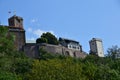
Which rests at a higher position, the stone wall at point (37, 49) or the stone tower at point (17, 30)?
the stone tower at point (17, 30)

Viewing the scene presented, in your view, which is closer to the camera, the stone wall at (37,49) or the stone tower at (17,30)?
the stone wall at (37,49)

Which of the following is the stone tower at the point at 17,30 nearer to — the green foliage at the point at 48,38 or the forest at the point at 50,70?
the green foliage at the point at 48,38

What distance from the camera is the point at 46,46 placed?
106 meters

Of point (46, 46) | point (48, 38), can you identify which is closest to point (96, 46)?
point (48, 38)

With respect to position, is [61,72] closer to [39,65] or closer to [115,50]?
[39,65]

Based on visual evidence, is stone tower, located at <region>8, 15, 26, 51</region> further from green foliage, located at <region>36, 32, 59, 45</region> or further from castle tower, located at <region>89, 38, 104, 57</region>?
castle tower, located at <region>89, 38, 104, 57</region>

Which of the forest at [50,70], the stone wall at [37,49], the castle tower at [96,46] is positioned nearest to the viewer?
the forest at [50,70]

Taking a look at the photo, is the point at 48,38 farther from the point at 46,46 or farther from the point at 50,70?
the point at 50,70

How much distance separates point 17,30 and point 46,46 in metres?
8.60

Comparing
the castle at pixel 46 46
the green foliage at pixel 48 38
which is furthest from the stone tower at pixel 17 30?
the green foliage at pixel 48 38

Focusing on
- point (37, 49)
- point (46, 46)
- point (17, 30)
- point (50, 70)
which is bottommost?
point (50, 70)

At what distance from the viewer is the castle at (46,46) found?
344ft

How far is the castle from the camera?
344 feet

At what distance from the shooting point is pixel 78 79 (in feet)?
191
